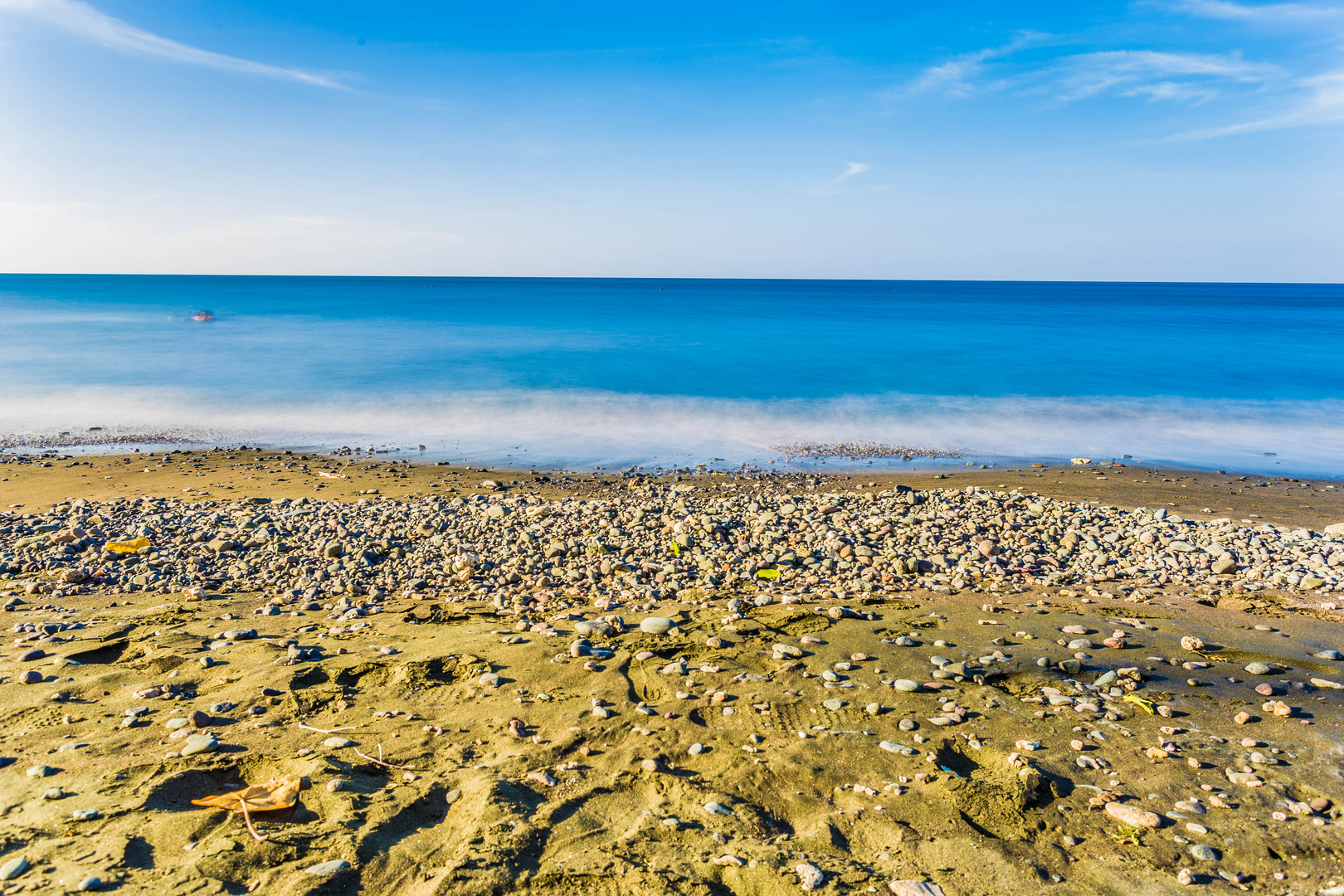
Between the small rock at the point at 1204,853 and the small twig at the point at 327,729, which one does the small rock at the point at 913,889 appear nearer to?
the small rock at the point at 1204,853

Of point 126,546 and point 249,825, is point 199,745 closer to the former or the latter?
point 249,825

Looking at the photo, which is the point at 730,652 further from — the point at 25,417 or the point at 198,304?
the point at 198,304

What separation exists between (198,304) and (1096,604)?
76021 mm

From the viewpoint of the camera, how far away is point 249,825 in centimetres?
321

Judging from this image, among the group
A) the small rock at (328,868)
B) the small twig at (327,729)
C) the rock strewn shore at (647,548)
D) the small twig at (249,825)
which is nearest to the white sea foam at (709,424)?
the rock strewn shore at (647,548)

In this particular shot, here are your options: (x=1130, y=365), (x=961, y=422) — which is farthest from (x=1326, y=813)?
(x=1130, y=365)

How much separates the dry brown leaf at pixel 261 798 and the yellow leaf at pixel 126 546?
5.04m

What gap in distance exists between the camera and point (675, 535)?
781 centimetres

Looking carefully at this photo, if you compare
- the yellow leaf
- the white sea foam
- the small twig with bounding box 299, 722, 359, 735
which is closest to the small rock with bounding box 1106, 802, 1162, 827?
the small twig with bounding box 299, 722, 359, 735

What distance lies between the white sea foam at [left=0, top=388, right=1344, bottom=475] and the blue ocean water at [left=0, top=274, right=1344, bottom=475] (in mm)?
99

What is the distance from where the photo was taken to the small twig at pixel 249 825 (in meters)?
3.13

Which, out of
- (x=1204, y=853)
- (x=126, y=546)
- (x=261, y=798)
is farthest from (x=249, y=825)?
(x=126, y=546)

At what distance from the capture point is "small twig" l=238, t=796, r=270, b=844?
3127mm

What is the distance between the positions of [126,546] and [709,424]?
39.5 ft
